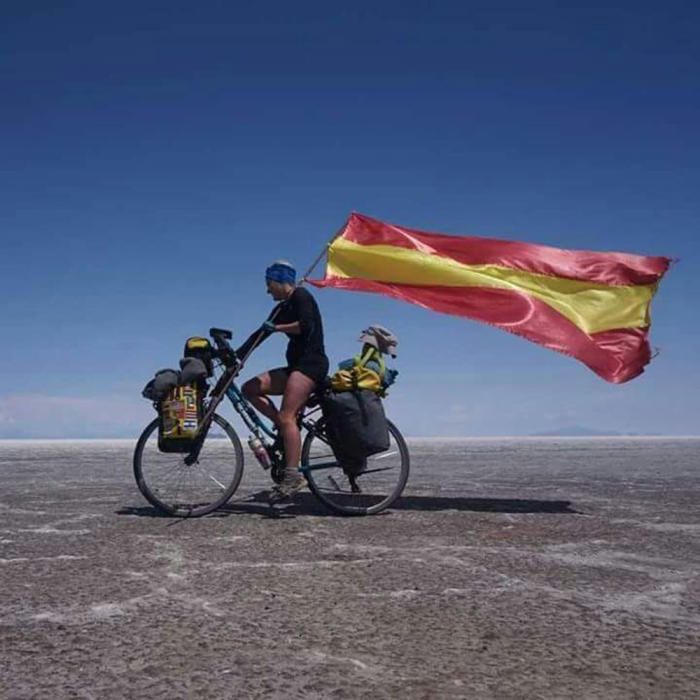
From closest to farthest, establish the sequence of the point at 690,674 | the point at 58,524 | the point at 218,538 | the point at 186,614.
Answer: the point at 690,674 < the point at 186,614 < the point at 218,538 < the point at 58,524

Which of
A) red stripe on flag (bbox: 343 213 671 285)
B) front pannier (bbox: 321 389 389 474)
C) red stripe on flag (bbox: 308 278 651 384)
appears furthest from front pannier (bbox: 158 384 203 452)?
red stripe on flag (bbox: 343 213 671 285)

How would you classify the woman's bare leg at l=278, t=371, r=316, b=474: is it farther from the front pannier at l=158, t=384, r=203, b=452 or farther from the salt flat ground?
the front pannier at l=158, t=384, r=203, b=452

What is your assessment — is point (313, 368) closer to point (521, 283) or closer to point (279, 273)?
point (279, 273)

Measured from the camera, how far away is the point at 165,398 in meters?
5.93

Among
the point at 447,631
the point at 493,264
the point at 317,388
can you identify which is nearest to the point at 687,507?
the point at 493,264

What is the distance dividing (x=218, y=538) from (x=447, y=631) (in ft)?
8.21

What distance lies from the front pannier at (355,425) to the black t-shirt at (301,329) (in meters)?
0.39

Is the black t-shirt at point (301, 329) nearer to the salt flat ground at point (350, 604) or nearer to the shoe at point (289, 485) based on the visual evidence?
the shoe at point (289, 485)

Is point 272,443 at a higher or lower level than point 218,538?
higher

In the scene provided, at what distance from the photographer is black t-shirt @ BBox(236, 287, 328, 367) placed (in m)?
6.06

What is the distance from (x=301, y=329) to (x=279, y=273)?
0.52m

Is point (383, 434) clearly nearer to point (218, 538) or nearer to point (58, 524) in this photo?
point (218, 538)

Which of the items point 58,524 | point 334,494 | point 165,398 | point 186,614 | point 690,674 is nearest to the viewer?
point 690,674

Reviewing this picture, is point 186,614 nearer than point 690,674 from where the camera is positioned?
No
